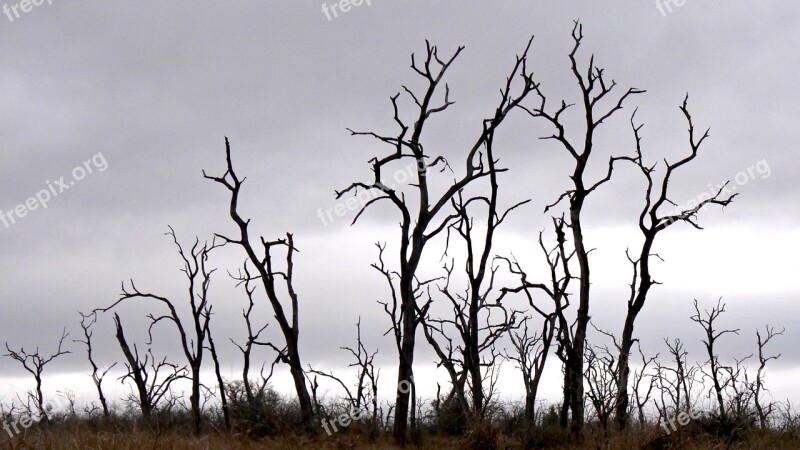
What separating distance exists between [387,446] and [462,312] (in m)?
5.34

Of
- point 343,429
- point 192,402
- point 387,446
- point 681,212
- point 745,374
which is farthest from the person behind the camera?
point 745,374

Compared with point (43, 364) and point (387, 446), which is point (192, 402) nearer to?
point (387, 446)

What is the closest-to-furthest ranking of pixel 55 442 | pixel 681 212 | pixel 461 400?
1. pixel 55 442
2. pixel 461 400
3. pixel 681 212

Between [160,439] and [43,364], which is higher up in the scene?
[43,364]

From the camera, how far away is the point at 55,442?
14008mm

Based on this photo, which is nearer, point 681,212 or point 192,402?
point 681,212

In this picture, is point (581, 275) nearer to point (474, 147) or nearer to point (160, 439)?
point (474, 147)

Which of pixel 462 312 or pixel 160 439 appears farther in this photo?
pixel 462 312

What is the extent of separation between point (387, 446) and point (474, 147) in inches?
249

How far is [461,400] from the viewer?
712 inches

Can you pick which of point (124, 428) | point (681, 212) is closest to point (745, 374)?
point (681, 212)

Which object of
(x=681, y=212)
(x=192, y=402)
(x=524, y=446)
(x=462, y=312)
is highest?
(x=681, y=212)

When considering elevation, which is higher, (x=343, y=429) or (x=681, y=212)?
(x=681, y=212)

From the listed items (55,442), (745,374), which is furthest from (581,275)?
(745,374)
